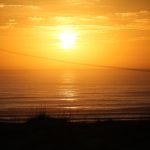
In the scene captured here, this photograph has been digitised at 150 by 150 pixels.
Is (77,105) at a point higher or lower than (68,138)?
lower

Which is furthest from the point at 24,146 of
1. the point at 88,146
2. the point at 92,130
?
the point at 92,130

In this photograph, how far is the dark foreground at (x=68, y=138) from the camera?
1492 cm

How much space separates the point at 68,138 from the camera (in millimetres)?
16516

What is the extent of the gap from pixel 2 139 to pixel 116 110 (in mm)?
45757

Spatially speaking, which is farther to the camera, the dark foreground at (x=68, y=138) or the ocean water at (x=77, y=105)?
the ocean water at (x=77, y=105)

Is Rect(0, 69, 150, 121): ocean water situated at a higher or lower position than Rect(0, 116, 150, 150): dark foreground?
lower

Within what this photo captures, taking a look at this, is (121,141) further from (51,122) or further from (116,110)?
(116,110)

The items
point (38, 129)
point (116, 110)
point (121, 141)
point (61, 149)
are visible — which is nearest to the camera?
point (61, 149)

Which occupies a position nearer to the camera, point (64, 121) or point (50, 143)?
point (50, 143)

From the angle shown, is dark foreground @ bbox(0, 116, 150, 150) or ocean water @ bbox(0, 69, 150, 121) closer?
dark foreground @ bbox(0, 116, 150, 150)

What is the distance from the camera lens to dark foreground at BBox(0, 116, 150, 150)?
14922mm

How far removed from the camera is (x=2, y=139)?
17078mm

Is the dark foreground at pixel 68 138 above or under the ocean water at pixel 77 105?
above

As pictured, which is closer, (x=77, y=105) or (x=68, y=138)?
(x=68, y=138)
